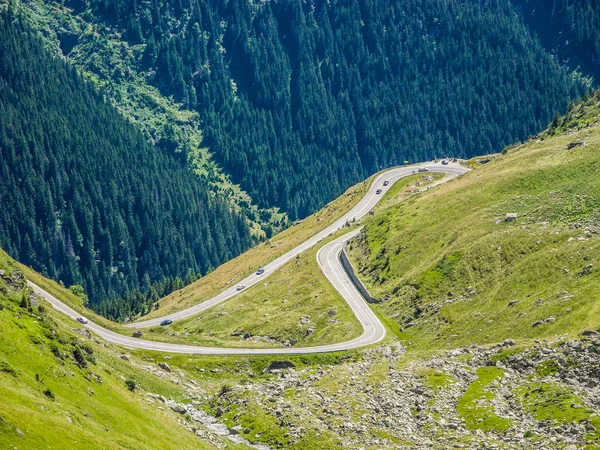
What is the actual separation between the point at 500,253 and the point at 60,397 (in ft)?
274

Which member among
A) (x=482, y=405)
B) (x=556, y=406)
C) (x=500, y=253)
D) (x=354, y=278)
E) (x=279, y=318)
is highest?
(x=500, y=253)

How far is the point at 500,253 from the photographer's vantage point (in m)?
146

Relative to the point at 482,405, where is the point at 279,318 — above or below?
below

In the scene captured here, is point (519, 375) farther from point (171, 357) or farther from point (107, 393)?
point (171, 357)

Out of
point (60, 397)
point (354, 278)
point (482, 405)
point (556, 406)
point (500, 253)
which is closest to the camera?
point (60, 397)

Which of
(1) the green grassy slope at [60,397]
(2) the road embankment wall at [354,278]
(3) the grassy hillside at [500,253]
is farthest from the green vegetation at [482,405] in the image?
(2) the road embankment wall at [354,278]

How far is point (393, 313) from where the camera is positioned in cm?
15688

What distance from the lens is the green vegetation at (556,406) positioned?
88438 millimetres

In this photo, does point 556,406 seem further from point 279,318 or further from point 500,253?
point 279,318

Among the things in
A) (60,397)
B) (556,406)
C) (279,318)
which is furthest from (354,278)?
(60,397)

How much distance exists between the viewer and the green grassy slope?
224 ft

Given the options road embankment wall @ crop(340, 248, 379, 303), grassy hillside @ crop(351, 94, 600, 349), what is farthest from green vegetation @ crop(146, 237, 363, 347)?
grassy hillside @ crop(351, 94, 600, 349)

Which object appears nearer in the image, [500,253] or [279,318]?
[500,253]

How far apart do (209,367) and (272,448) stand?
38053mm
